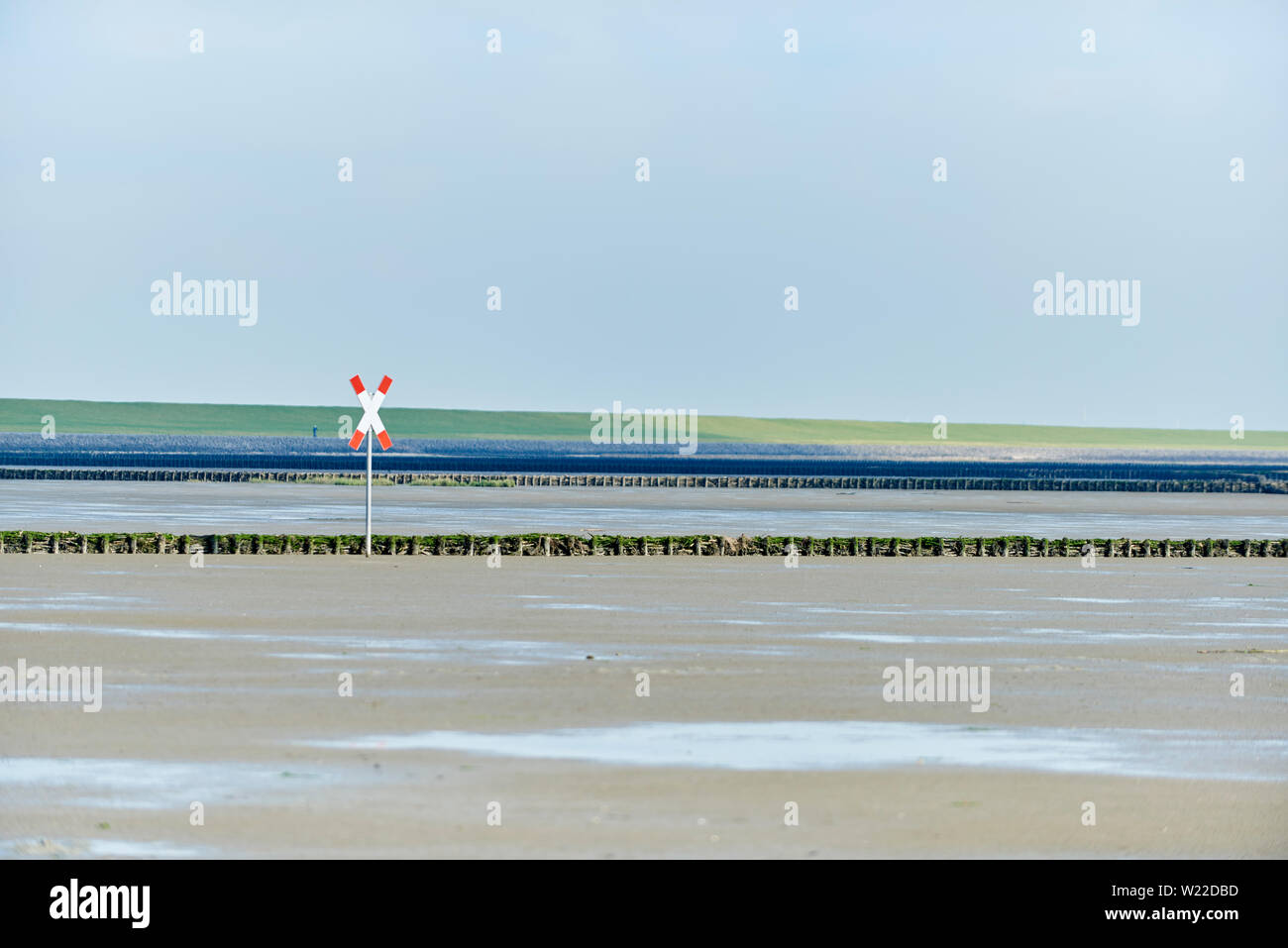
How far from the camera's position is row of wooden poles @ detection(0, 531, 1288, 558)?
38.8m

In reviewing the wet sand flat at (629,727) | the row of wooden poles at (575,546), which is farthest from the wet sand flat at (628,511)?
the wet sand flat at (629,727)

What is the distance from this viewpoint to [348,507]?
6494 cm

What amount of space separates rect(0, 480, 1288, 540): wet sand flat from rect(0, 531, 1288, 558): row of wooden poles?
7.58 meters

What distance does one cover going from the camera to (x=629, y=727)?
16.7m

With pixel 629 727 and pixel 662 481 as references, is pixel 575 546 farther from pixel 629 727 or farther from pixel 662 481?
pixel 662 481

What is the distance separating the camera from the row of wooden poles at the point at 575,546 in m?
38.8

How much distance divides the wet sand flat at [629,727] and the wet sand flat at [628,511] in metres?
21.6

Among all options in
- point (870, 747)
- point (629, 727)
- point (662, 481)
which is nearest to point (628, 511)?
point (662, 481)

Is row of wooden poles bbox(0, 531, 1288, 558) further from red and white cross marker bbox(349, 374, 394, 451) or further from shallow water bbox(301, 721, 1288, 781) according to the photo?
shallow water bbox(301, 721, 1288, 781)
